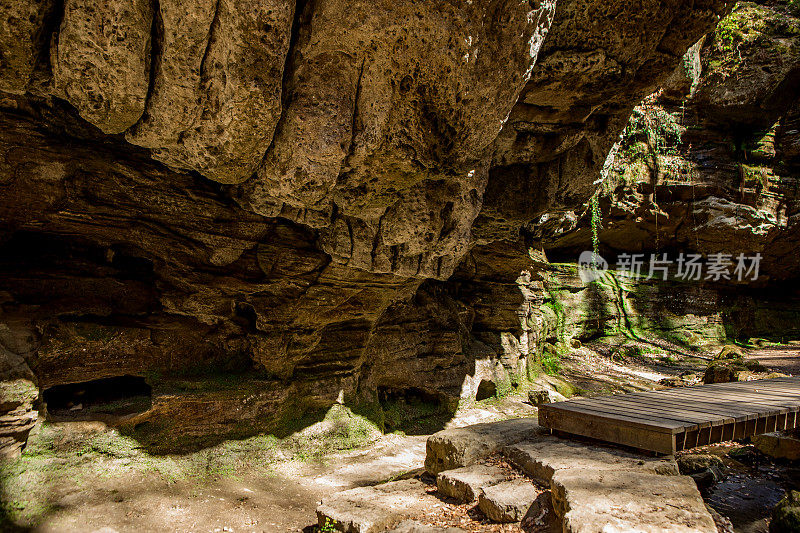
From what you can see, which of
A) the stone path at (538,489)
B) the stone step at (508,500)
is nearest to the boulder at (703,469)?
the stone path at (538,489)

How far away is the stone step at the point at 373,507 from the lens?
13.9 feet

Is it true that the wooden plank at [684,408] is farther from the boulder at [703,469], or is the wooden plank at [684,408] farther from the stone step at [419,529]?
the stone step at [419,529]

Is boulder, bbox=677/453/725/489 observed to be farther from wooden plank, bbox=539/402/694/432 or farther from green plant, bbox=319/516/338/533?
green plant, bbox=319/516/338/533

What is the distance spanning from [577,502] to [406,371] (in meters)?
7.15

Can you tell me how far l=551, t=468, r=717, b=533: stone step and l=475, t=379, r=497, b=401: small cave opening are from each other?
7.63m

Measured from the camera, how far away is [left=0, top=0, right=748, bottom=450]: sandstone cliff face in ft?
11.8

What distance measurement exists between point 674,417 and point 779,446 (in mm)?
3807

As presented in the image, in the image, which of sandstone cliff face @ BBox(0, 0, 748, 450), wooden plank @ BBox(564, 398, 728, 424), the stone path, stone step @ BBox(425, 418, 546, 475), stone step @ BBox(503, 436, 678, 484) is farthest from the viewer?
stone step @ BBox(425, 418, 546, 475)

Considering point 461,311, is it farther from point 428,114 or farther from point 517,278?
point 428,114

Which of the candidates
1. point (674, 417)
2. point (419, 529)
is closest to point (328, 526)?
point (419, 529)

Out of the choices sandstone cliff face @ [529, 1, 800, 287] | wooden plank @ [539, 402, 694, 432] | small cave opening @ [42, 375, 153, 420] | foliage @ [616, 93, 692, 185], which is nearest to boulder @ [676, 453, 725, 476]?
wooden plank @ [539, 402, 694, 432]

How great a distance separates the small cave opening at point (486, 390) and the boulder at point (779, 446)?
5.68m

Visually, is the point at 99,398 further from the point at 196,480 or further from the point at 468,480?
the point at 468,480

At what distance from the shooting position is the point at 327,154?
429 centimetres
